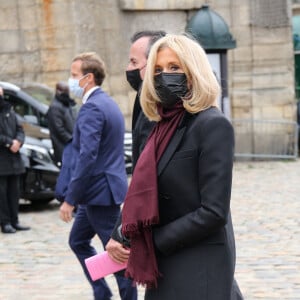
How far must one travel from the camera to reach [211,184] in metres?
3.38

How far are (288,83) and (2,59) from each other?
7.03 meters

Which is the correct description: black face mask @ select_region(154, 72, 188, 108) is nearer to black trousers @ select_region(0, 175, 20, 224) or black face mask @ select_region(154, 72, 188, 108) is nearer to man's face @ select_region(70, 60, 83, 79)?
man's face @ select_region(70, 60, 83, 79)

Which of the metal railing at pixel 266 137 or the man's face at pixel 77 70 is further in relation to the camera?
the metal railing at pixel 266 137

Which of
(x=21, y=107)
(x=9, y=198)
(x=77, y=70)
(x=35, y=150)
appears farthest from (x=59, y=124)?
(x=77, y=70)

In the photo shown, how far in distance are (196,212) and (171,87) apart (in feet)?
1.69

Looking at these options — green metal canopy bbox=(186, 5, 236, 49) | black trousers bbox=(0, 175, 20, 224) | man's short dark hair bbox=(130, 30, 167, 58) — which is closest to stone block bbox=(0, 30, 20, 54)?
green metal canopy bbox=(186, 5, 236, 49)

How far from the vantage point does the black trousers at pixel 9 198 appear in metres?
10.2

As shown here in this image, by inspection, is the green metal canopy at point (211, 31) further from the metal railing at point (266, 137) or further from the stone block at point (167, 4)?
the metal railing at point (266, 137)

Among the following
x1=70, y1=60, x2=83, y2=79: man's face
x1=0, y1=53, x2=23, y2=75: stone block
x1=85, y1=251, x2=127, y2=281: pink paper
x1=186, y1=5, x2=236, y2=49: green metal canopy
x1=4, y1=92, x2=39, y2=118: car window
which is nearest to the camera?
x1=85, y1=251, x2=127, y2=281: pink paper

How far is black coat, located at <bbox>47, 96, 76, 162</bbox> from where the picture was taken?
38.2 ft

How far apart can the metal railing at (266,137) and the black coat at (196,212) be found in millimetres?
17120

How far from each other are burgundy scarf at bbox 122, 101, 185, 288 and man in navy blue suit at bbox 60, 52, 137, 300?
230 centimetres

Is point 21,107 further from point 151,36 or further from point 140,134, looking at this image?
point 140,134

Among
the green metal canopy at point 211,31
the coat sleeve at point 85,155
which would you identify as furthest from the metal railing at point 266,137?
the coat sleeve at point 85,155
